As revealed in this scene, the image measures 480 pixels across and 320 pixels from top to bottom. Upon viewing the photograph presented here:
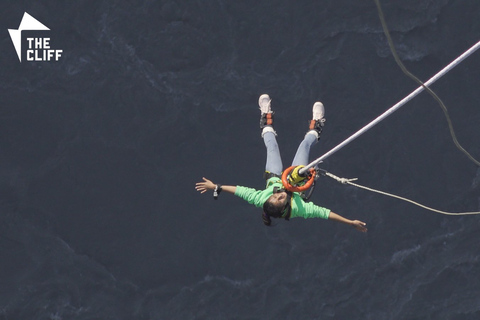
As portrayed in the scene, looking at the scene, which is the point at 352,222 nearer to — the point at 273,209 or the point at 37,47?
the point at 273,209

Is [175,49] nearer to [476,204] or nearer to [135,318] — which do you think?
[135,318]

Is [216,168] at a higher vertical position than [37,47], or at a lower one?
lower

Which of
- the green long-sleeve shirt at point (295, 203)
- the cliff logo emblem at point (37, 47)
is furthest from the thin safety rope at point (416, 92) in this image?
the cliff logo emblem at point (37, 47)

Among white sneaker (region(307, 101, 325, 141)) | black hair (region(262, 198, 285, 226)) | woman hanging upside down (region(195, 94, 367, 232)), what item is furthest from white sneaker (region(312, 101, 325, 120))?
black hair (region(262, 198, 285, 226))

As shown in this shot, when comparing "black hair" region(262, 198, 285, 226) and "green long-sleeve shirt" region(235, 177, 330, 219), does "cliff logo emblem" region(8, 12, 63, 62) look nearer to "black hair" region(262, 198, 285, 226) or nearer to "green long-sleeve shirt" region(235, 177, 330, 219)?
"green long-sleeve shirt" region(235, 177, 330, 219)

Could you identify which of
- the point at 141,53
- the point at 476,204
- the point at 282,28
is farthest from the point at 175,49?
the point at 476,204

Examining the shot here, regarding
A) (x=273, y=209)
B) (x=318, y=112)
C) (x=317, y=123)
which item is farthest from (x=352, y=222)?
(x=318, y=112)

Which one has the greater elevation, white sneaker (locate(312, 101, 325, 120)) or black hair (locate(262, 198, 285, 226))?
white sneaker (locate(312, 101, 325, 120))

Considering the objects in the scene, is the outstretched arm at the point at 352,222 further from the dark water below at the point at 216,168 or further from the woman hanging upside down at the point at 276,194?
the dark water below at the point at 216,168
